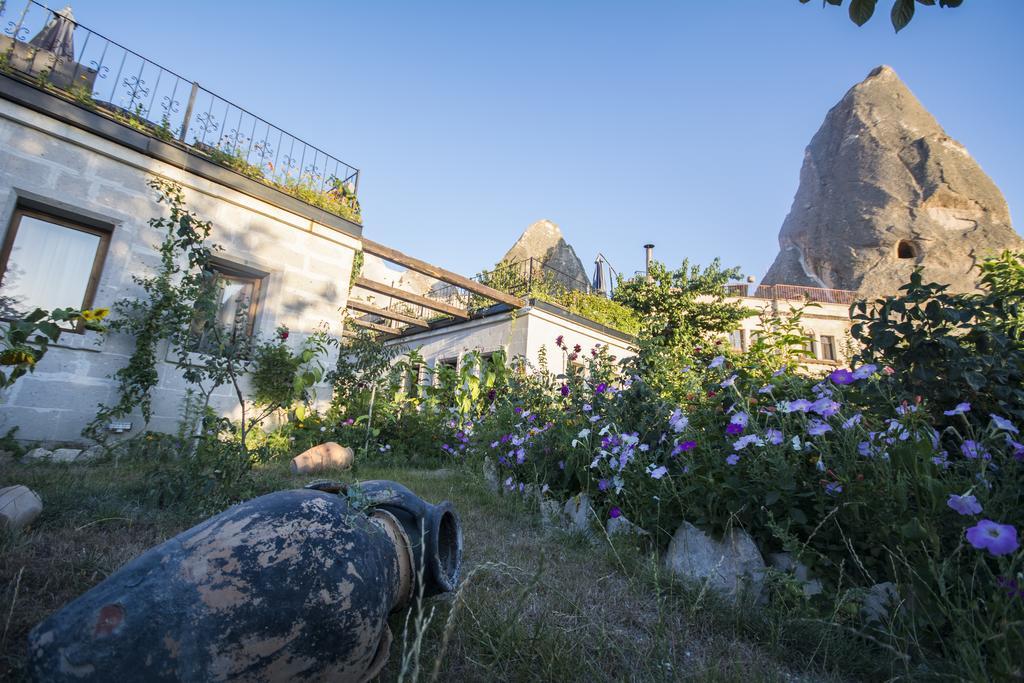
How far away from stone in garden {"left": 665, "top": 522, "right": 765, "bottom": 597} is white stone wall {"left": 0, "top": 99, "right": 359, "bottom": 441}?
575 cm

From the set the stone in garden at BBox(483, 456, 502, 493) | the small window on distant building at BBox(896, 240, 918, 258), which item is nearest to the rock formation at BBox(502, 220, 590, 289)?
the small window on distant building at BBox(896, 240, 918, 258)

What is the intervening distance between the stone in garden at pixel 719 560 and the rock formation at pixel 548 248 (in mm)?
25116

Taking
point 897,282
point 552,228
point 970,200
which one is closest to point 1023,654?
point 552,228

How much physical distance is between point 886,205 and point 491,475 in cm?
3824

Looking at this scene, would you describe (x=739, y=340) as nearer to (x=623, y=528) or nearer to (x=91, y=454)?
(x=623, y=528)

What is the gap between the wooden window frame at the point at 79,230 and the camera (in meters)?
4.79

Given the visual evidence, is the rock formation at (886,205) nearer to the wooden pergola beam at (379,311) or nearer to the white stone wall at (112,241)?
the wooden pergola beam at (379,311)

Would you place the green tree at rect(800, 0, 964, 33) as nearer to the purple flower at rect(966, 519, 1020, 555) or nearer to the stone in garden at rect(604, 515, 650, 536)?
the purple flower at rect(966, 519, 1020, 555)

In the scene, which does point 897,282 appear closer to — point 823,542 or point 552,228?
point 552,228

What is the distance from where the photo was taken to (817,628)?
5.18 feet

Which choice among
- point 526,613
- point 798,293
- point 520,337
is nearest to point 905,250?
point 798,293

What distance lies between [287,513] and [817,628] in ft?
6.04

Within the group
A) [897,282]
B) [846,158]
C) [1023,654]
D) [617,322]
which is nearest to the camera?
[1023,654]

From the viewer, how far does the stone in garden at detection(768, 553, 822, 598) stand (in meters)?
1.78
